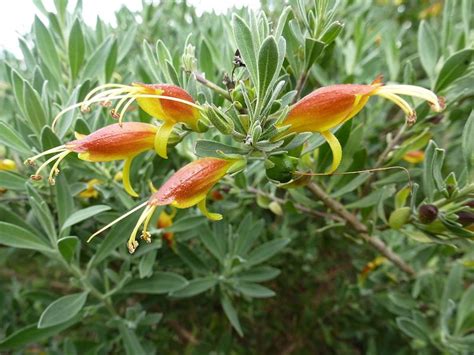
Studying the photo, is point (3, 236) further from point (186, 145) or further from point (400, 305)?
point (400, 305)

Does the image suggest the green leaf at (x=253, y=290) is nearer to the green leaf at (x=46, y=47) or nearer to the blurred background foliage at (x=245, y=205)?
the blurred background foliage at (x=245, y=205)

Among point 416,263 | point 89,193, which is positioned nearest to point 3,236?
point 89,193

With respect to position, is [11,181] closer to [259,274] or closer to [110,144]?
[110,144]

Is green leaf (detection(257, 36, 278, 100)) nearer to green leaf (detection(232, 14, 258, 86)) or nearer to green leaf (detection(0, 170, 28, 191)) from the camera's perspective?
green leaf (detection(232, 14, 258, 86))

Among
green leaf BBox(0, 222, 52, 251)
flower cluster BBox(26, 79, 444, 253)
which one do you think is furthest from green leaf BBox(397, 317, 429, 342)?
green leaf BBox(0, 222, 52, 251)

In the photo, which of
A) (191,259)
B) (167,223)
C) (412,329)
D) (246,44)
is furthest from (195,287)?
(246,44)
